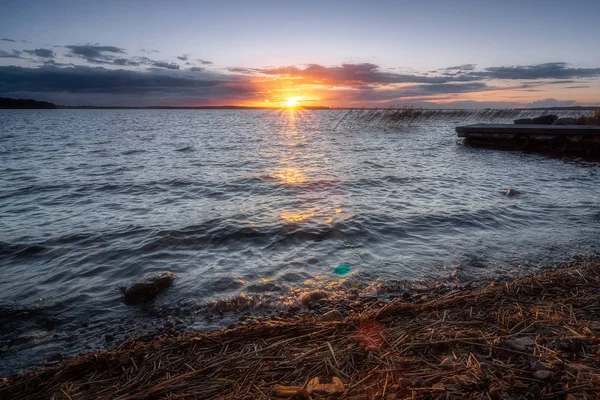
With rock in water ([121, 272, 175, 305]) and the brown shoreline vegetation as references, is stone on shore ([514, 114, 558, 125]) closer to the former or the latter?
the brown shoreline vegetation

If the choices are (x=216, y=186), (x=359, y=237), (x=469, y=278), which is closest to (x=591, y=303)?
(x=469, y=278)

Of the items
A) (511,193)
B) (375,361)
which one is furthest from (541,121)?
(375,361)

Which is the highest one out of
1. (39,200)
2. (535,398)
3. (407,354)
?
(535,398)

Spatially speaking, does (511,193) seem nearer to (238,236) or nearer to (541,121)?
(238,236)

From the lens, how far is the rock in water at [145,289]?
582 cm

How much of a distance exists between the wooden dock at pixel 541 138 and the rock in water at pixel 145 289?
27276 mm

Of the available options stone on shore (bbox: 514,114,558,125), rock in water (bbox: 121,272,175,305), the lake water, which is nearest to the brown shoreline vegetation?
the lake water

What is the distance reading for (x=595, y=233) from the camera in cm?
857

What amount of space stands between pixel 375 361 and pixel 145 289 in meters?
4.30

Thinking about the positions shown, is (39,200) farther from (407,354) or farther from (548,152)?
(548,152)

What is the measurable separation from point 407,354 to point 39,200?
47.6ft

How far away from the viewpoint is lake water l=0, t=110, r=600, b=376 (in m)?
5.61

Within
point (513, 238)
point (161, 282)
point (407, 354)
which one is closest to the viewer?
point (407, 354)

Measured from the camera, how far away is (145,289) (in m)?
5.93
